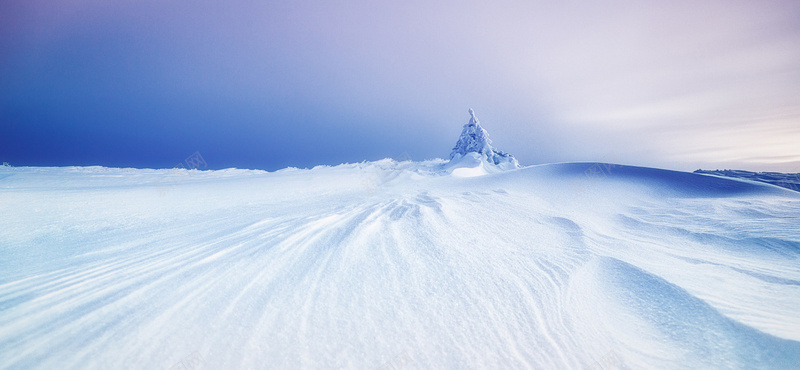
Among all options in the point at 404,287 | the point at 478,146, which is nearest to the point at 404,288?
the point at 404,287

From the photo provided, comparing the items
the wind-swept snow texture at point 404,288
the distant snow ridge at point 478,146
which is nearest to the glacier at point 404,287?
Answer: the wind-swept snow texture at point 404,288

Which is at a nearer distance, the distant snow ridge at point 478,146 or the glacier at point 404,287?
the glacier at point 404,287

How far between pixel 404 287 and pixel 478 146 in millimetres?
23888

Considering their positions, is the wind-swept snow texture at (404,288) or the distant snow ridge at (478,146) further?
the distant snow ridge at (478,146)

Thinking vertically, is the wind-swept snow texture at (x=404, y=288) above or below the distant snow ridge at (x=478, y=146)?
below

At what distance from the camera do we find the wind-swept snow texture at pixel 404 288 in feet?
6.18

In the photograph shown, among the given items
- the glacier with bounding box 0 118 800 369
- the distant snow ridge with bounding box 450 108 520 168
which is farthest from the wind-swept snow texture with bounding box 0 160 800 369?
the distant snow ridge with bounding box 450 108 520 168

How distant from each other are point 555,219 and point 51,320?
6521mm

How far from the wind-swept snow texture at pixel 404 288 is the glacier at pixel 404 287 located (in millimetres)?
16

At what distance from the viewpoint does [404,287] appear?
264cm

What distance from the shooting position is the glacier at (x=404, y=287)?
189 cm

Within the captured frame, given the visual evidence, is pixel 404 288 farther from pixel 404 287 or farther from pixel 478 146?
pixel 478 146

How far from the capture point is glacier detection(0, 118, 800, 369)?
1.89 metres

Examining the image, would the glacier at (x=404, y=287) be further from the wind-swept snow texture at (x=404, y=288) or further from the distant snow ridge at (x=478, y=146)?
the distant snow ridge at (x=478, y=146)
